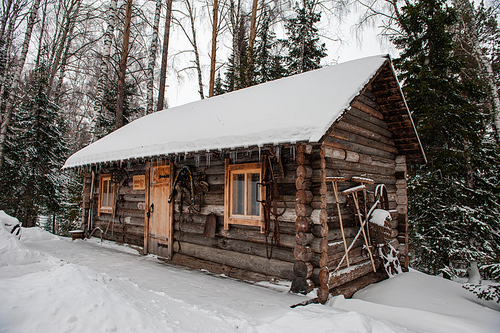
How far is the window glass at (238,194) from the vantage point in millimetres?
6098

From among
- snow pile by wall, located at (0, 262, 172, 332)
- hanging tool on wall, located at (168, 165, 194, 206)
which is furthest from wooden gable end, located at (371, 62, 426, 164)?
snow pile by wall, located at (0, 262, 172, 332)

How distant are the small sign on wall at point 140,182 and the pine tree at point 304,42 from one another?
1015 centimetres

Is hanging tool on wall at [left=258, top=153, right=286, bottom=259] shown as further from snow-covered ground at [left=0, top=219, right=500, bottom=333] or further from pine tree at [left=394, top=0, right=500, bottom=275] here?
pine tree at [left=394, top=0, right=500, bottom=275]

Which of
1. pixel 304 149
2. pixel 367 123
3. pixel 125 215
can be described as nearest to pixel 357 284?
pixel 304 149

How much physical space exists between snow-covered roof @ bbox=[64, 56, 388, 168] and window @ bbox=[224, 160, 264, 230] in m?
0.76

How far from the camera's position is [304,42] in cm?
1536

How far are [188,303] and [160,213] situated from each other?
12.7 ft

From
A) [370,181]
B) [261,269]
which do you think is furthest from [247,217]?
[370,181]

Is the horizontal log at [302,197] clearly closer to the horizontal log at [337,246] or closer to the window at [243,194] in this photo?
the window at [243,194]

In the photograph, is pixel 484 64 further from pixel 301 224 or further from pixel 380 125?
pixel 301 224

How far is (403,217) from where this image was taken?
773cm

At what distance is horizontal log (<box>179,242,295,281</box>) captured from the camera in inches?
212

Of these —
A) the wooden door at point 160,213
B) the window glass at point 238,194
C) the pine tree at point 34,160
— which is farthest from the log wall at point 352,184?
the pine tree at point 34,160

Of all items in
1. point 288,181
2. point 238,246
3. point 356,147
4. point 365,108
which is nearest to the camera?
point 288,181
